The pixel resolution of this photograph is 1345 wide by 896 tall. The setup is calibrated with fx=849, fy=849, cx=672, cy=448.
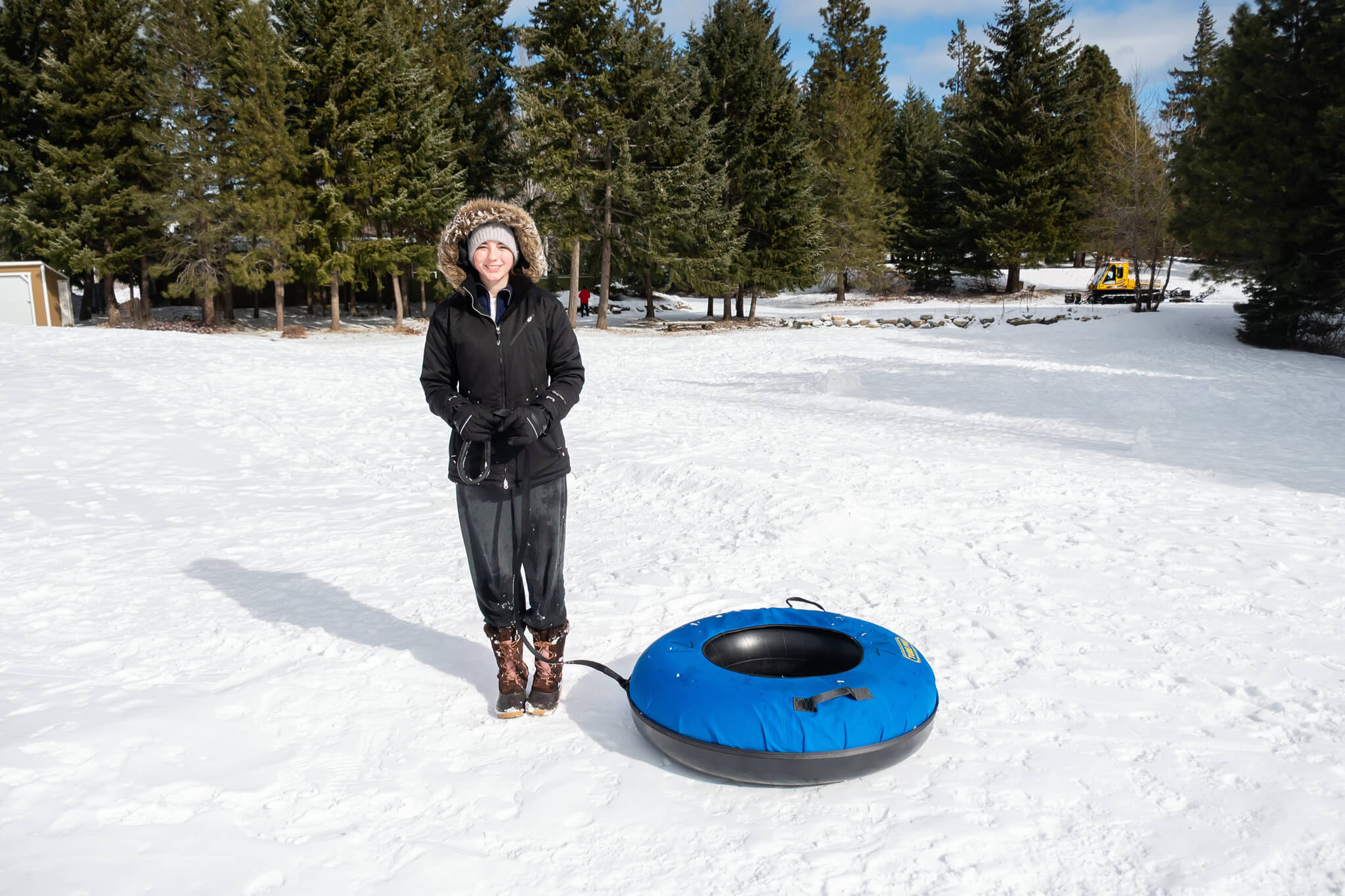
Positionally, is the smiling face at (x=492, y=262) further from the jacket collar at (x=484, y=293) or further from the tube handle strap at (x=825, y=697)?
the tube handle strap at (x=825, y=697)

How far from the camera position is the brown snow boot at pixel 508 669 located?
12.0 feet

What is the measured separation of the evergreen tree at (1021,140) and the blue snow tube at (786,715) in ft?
124

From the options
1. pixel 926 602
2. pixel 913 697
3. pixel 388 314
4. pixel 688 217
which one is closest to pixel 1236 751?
pixel 913 697

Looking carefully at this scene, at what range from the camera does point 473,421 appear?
11.0 feet

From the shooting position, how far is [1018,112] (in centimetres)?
3691

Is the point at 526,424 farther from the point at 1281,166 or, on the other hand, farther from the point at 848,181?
the point at 848,181

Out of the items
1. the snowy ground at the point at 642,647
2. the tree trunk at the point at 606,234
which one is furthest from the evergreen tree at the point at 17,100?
A: the snowy ground at the point at 642,647

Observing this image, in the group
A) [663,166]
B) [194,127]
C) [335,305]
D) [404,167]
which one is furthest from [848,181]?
[194,127]

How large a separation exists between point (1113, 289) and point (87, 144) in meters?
37.4

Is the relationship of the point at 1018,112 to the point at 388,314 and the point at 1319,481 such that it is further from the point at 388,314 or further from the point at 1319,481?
the point at 1319,481

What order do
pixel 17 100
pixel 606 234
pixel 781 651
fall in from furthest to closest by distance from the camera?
pixel 606 234
pixel 17 100
pixel 781 651

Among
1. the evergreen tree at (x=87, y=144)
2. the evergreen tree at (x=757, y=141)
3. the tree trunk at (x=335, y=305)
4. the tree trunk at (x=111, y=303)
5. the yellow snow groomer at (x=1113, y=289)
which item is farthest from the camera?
the yellow snow groomer at (x=1113, y=289)

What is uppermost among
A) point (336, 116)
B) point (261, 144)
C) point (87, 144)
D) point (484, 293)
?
point (336, 116)

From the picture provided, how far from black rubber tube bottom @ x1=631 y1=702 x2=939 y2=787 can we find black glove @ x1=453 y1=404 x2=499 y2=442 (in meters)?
1.34
